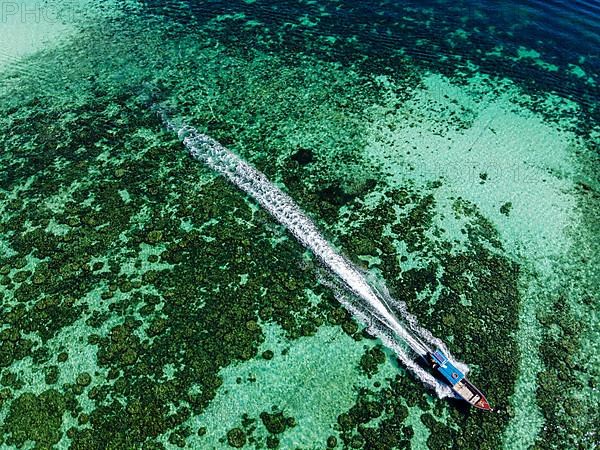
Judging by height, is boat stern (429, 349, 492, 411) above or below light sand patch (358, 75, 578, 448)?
below

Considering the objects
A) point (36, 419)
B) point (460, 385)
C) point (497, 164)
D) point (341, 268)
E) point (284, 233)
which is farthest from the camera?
point (497, 164)

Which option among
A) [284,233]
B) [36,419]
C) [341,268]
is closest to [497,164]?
[341,268]

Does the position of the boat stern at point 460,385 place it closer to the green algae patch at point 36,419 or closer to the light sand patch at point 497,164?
the light sand patch at point 497,164

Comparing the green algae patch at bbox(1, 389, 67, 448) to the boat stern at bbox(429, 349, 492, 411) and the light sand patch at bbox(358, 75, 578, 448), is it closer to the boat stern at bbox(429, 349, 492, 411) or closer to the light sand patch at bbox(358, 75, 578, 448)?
the boat stern at bbox(429, 349, 492, 411)

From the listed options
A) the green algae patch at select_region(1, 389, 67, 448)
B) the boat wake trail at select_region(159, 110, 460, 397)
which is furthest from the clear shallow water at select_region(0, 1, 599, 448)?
the boat wake trail at select_region(159, 110, 460, 397)

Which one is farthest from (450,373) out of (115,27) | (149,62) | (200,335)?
(115,27)

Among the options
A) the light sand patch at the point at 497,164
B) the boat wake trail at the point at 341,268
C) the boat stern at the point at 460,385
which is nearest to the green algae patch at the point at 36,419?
the boat wake trail at the point at 341,268

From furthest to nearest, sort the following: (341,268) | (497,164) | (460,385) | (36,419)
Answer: (497,164) < (341,268) < (460,385) < (36,419)

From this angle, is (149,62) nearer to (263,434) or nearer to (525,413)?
(263,434)

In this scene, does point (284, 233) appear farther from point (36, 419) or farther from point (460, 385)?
point (36, 419)
